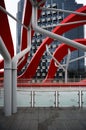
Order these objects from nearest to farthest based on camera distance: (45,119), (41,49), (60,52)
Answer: (45,119)
(41,49)
(60,52)

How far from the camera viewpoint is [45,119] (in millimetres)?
9164

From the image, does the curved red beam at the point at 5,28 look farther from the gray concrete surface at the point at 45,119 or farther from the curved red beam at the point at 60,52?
the gray concrete surface at the point at 45,119

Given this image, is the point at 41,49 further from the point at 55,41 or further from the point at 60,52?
the point at 55,41

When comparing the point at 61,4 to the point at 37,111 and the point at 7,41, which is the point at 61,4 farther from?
the point at 37,111

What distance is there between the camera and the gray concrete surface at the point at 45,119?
7984 mm

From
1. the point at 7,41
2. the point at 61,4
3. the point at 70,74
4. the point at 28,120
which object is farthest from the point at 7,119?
the point at 61,4

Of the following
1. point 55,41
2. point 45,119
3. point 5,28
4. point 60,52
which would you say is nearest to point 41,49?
point 60,52

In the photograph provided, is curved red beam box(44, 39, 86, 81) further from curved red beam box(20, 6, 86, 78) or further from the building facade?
the building facade

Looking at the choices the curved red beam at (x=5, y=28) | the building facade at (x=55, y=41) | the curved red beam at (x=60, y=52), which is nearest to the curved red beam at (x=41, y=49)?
the curved red beam at (x=60, y=52)

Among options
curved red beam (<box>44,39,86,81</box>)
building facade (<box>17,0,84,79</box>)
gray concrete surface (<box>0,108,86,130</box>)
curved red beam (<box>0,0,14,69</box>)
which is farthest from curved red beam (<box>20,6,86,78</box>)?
building facade (<box>17,0,84,79</box>)

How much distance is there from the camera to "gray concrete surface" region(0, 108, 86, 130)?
798cm

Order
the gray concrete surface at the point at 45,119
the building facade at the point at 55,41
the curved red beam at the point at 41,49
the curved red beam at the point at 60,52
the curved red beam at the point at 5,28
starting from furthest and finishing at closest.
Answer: the building facade at the point at 55,41 → the curved red beam at the point at 60,52 → the curved red beam at the point at 41,49 → the curved red beam at the point at 5,28 → the gray concrete surface at the point at 45,119

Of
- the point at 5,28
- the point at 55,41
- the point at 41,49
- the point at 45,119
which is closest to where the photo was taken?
the point at 45,119

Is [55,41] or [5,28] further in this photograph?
[55,41]
